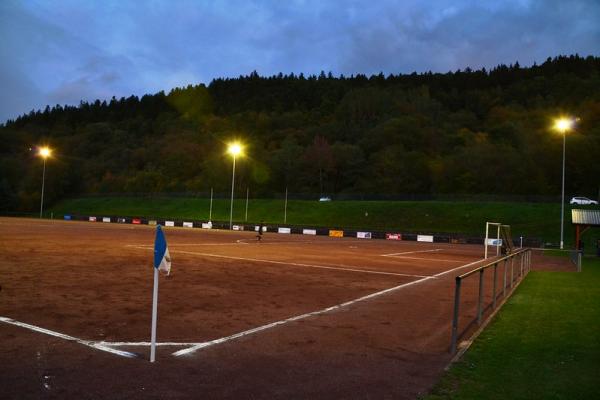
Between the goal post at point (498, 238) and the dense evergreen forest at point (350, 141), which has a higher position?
the dense evergreen forest at point (350, 141)

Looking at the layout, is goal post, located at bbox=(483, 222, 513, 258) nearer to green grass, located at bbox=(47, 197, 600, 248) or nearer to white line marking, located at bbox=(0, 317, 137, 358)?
green grass, located at bbox=(47, 197, 600, 248)

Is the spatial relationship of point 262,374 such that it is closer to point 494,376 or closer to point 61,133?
point 494,376

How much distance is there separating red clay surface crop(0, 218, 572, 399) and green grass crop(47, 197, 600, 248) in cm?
4205

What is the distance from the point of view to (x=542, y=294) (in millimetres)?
14539

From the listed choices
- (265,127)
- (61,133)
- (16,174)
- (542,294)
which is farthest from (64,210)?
(542,294)

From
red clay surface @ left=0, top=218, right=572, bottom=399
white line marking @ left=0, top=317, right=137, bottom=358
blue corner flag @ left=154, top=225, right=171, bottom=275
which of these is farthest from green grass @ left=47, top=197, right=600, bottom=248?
blue corner flag @ left=154, top=225, right=171, bottom=275

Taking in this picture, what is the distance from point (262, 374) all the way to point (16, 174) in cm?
13244

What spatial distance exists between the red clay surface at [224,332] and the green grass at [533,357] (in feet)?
1.64

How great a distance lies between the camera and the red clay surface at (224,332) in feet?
20.4

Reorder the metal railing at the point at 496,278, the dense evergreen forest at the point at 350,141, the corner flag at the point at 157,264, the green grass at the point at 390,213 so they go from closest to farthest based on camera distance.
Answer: the corner flag at the point at 157,264, the metal railing at the point at 496,278, the green grass at the point at 390,213, the dense evergreen forest at the point at 350,141

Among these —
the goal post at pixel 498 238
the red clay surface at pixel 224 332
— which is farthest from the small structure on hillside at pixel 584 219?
the red clay surface at pixel 224 332

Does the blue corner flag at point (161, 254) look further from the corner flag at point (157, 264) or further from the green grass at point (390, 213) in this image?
the green grass at point (390, 213)

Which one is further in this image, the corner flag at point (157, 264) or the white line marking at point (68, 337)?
the white line marking at point (68, 337)

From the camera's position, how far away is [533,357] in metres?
7.64
